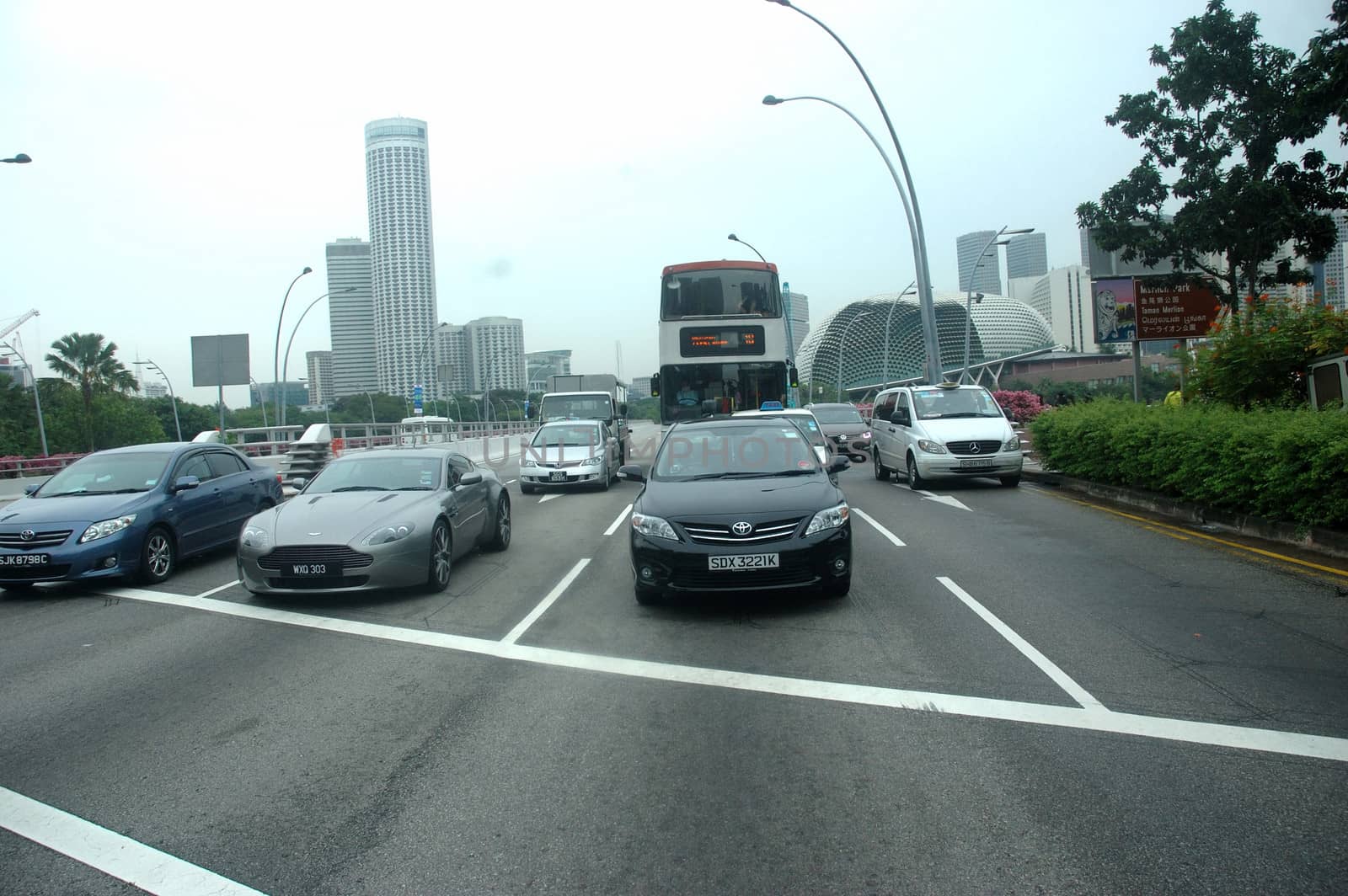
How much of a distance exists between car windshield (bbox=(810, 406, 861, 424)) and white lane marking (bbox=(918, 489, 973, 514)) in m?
11.9

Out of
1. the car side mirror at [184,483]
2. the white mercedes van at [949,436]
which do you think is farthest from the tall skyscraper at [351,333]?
the car side mirror at [184,483]

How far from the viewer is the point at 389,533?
8.29m

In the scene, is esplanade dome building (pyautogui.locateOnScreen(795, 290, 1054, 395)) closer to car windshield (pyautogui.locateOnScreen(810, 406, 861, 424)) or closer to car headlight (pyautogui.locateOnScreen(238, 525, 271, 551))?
car windshield (pyautogui.locateOnScreen(810, 406, 861, 424))

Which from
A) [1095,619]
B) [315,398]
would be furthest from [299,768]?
[315,398]

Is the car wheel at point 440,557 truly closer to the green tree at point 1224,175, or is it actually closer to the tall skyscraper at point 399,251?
the green tree at point 1224,175

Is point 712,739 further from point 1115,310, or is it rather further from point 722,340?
point 1115,310

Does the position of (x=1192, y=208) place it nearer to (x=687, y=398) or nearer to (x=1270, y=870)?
(x=687, y=398)

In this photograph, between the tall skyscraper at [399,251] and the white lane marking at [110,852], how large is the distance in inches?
3764

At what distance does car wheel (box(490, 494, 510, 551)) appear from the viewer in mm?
11242

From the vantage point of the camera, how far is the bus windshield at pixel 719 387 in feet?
65.9

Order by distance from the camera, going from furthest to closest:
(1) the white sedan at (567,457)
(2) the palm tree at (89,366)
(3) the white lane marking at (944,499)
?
(2) the palm tree at (89,366), (1) the white sedan at (567,457), (3) the white lane marking at (944,499)

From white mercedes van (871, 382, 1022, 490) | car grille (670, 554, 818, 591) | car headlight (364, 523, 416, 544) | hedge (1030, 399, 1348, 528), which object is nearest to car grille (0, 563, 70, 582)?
car headlight (364, 523, 416, 544)

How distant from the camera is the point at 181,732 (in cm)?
493

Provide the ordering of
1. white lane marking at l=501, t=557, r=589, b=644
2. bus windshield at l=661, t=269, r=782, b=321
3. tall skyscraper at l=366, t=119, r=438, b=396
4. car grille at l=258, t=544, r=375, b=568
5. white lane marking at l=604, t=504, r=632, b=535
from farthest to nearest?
tall skyscraper at l=366, t=119, r=438, b=396, bus windshield at l=661, t=269, r=782, b=321, white lane marking at l=604, t=504, r=632, b=535, car grille at l=258, t=544, r=375, b=568, white lane marking at l=501, t=557, r=589, b=644
